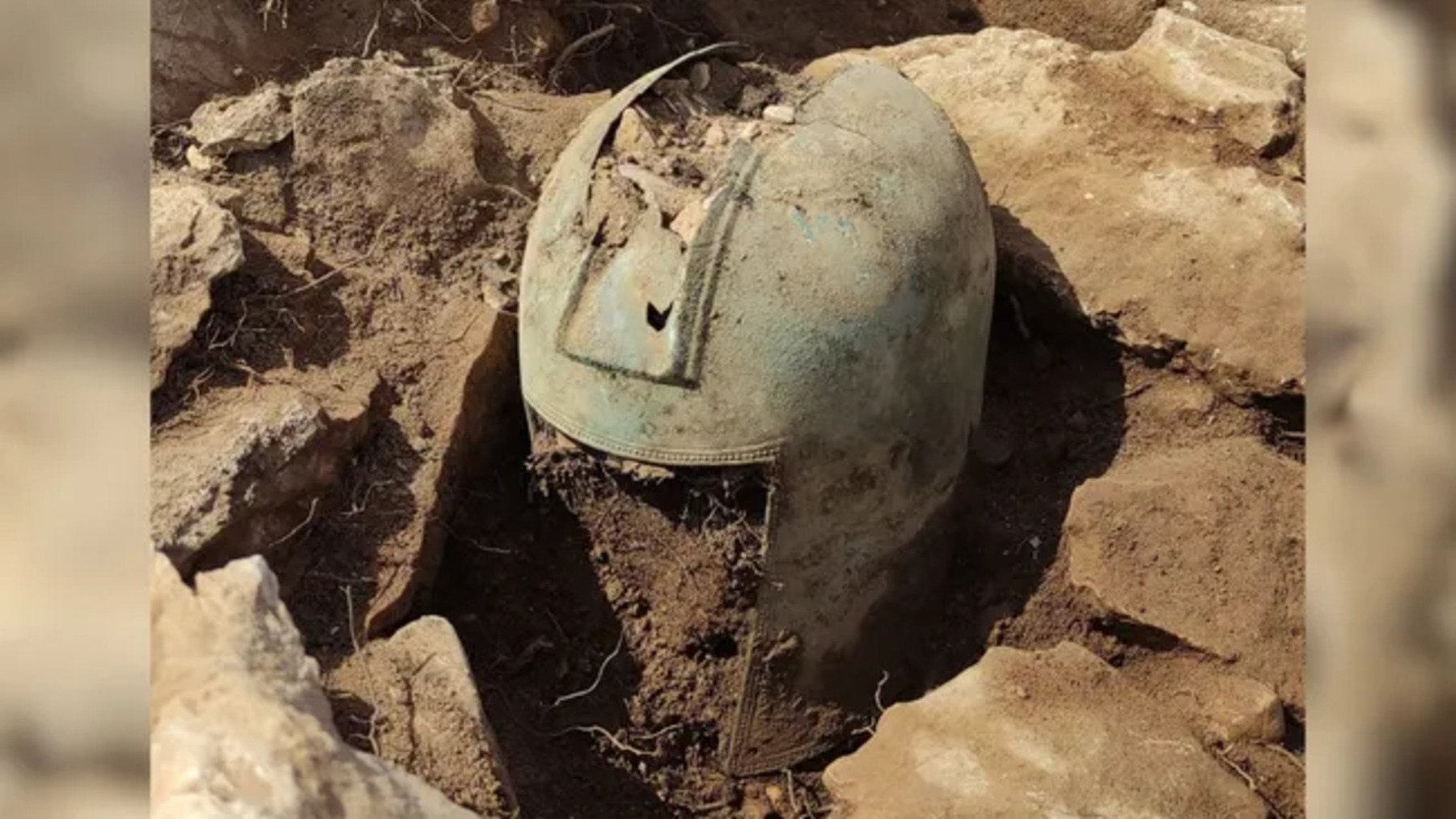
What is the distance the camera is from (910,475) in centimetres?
268

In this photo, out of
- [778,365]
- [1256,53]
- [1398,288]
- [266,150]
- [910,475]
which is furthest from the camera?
[1256,53]

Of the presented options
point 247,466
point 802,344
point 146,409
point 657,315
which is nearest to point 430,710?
point 247,466

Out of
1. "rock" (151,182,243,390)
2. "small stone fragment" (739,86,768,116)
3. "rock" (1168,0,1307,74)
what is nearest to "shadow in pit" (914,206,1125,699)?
"small stone fragment" (739,86,768,116)

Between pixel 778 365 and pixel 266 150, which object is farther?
pixel 266 150

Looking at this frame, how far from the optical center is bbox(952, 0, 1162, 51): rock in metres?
4.23

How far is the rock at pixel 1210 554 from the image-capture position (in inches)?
105

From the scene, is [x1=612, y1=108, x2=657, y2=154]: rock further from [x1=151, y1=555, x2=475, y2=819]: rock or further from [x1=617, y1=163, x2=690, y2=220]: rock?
[x1=151, y1=555, x2=475, y2=819]: rock

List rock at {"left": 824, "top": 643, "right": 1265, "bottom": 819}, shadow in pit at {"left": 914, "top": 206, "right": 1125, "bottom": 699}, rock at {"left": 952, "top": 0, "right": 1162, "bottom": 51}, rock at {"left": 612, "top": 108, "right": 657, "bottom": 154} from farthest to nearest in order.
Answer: rock at {"left": 952, "top": 0, "right": 1162, "bottom": 51}, shadow in pit at {"left": 914, "top": 206, "right": 1125, "bottom": 699}, rock at {"left": 612, "top": 108, "right": 657, "bottom": 154}, rock at {"left": 824, "top": 643, "right": 1265, "bottom": 819}

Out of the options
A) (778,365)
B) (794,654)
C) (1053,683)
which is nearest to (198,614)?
(778,365)

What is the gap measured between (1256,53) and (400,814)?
8.90ft

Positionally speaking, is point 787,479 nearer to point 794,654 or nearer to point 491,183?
point 794,654

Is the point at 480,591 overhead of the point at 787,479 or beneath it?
beneath

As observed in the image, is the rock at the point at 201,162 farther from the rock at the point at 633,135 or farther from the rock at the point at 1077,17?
the rock at the point at 1077,17

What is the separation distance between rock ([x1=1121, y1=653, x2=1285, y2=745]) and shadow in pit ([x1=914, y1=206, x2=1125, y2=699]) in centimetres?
17
